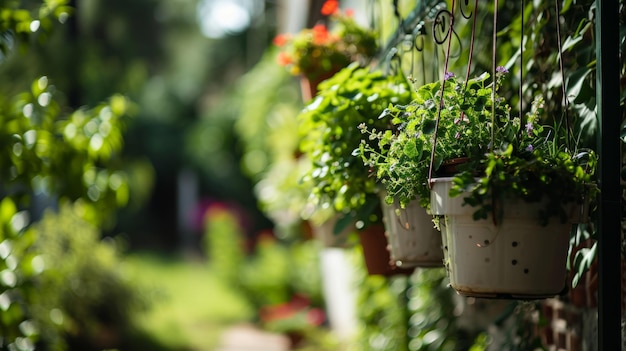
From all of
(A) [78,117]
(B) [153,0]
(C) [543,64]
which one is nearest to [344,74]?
(C) [543,64]

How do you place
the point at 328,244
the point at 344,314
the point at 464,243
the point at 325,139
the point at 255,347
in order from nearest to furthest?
the point at 464,243
the point at 325,139
the point at 328,244
the point at 344,314
the point at 255,347

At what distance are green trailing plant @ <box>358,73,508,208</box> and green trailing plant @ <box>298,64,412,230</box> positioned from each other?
0.44 metres

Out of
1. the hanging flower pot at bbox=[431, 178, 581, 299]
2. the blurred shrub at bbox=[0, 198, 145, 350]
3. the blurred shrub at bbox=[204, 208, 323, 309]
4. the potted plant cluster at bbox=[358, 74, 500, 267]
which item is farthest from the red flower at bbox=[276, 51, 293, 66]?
the blurred shrub at bbox=[204, 208, 323, 309]

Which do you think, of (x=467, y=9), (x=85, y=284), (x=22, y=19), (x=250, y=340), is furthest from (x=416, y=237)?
(x=250, y=340)

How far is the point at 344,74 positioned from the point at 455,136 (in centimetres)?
77

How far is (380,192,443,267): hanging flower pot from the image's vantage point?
201cm

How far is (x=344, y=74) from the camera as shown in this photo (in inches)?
90.7

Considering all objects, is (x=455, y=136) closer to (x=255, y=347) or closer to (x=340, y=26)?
(x=340, y=26)

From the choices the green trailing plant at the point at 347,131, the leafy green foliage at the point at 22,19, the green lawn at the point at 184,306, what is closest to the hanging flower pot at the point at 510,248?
the green trailing plant at the point at 347,131

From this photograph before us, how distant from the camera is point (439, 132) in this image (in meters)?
1.62

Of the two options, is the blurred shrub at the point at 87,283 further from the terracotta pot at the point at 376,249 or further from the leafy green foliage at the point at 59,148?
the terracotta pot at the point at 376,249

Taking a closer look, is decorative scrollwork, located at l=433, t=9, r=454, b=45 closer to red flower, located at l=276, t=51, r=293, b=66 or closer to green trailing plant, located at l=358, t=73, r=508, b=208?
green trailing plant, located at l=358, t=73, r=508, b=208

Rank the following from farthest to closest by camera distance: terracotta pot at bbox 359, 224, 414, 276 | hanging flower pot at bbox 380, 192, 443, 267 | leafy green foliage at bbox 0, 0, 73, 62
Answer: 1. leafy green foliage at bbox 0, 0, 73, 62
2. terracotta pot at bbox 359, 224, 414, 276
3. hanging flower pot at bbox 380, 192, 443, 267

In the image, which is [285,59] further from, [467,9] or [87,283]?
[87,283]
